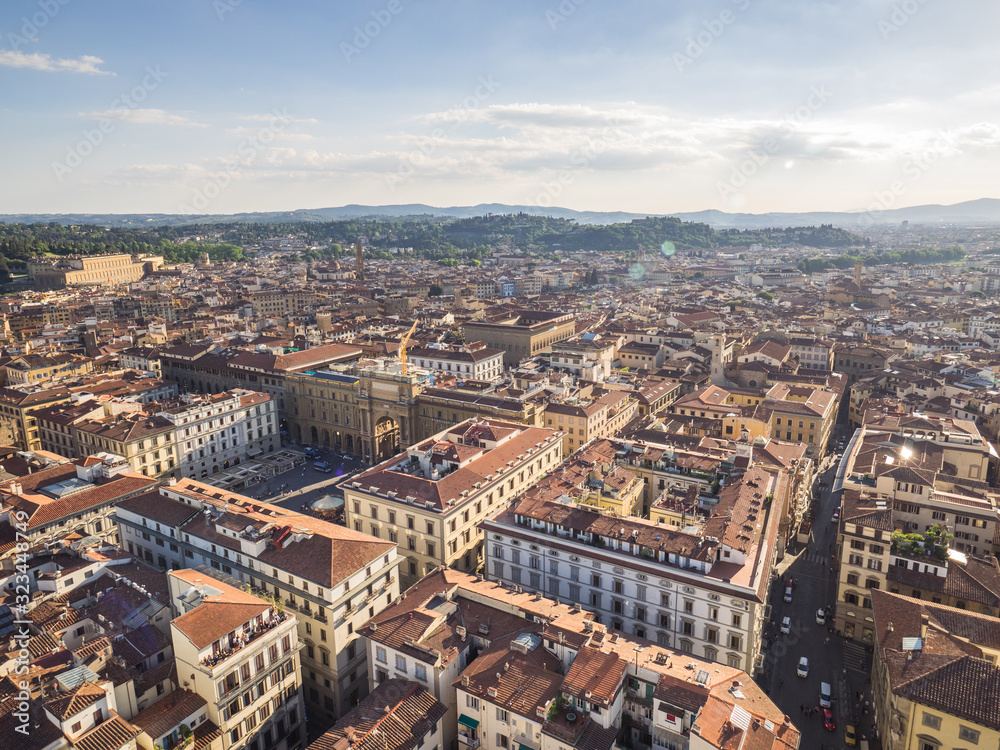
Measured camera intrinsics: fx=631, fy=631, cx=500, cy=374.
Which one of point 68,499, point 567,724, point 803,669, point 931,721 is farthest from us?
point 68,499

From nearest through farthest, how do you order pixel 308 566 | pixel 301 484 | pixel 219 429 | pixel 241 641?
pixel 241 641 < pixel 308 566 < pixel 301 484 < pixel 219 429

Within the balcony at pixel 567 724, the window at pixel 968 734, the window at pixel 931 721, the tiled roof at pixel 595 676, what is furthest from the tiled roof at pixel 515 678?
the window at pixel 968 734

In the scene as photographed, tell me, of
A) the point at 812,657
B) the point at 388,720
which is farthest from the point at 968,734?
the point at 388,720

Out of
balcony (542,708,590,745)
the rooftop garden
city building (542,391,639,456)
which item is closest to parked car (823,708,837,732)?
the rooftop garden

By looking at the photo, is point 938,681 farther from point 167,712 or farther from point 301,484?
point 301,484

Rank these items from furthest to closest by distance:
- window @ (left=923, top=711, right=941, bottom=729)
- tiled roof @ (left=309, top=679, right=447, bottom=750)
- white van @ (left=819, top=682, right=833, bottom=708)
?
1. white van @ (left=819, top=682, right=833, bottom=708)
2. window @ (left=923, top=711, right=941, bottom=729)
3. tiled roof @ (left=309, top=679, right=447, bottom=750)

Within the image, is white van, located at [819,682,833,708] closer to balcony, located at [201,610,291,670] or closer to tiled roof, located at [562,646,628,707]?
tiled roof, located at [562,646,628,707]

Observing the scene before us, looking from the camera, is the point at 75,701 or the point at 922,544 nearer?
the point at 75,701
